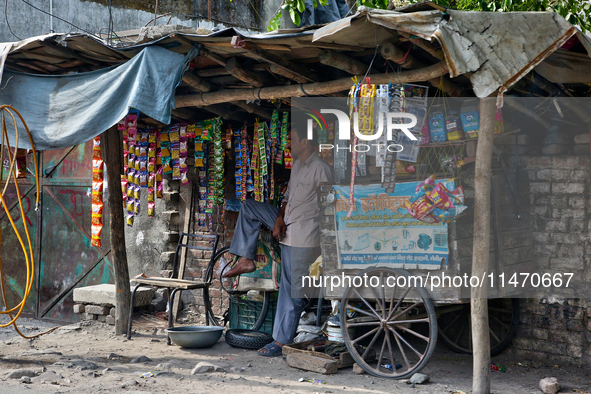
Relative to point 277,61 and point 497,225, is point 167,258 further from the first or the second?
point 497,225

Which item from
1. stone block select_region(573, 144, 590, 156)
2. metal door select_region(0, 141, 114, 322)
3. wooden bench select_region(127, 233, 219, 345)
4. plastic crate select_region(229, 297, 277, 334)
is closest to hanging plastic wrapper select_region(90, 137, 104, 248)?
wooden bench select_region(127, 233, 219, 345)

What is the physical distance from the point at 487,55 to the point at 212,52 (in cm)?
205

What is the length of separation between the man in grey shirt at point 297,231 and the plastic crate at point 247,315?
2.10ft

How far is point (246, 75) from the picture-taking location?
4473 mm

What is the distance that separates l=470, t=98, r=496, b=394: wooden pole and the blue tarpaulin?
2208 mm

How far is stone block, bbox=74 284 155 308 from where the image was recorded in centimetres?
648

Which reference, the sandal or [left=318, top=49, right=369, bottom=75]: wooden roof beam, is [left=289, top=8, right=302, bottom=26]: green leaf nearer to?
[left=318, top=49, right=369, bottom=75]: wooden roof beam

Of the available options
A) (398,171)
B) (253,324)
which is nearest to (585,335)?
(398,171)

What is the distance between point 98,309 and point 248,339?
2208 mm

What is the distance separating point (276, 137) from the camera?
18.5 feet

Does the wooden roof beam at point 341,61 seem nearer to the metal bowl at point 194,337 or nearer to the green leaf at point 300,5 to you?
the green leaf at point 300,5

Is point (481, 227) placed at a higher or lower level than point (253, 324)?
higher

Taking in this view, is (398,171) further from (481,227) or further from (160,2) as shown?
(160,2)

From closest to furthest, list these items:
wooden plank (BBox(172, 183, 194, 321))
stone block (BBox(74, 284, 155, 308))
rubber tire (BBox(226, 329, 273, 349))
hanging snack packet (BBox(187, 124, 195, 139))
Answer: rubber tire (BBox(226, 329, 273, 349)) → hanging snack packet (BBox(187, 124, 195, 139)) → stone block (BBox(74, 284, 155, 308)) → wooden plank (BBox(172, 183, 194, 321))
